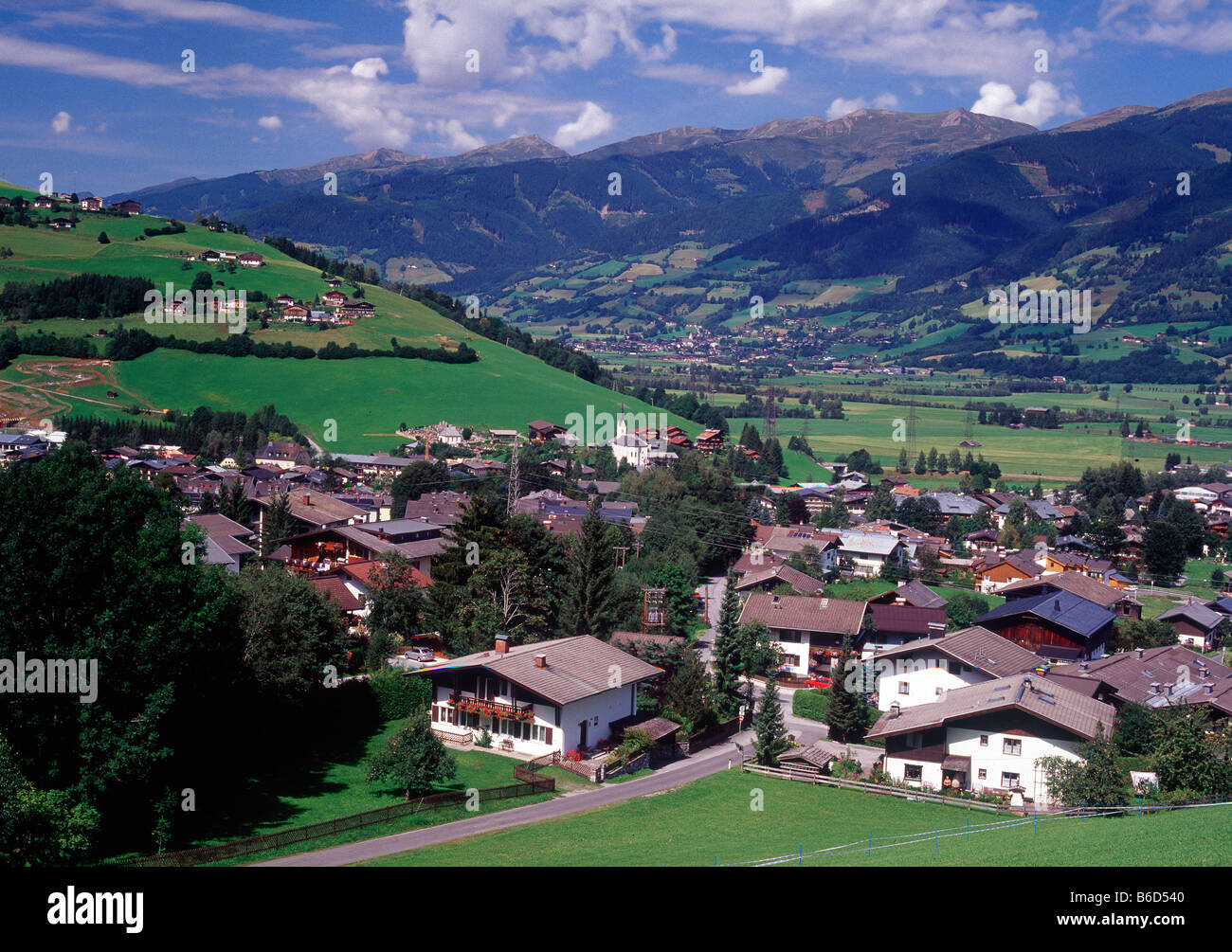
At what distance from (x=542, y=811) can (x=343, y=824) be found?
509cm

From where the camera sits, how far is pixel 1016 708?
28219 millimetres

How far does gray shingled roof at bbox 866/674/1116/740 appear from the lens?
28156mm

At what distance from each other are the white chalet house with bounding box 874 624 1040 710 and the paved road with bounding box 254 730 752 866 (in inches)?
267

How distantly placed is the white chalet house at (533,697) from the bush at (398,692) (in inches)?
9.7

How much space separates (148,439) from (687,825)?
77.3 m

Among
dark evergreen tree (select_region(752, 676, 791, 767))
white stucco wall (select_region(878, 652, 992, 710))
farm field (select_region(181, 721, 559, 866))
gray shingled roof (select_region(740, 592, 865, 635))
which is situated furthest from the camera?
gray shingled roof (select_region(740, 592, 865, 635))

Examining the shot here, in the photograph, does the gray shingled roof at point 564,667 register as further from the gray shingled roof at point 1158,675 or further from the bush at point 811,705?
the gray shingled roof at point 1158,675

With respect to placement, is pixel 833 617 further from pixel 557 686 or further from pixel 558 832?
pixel 558 832

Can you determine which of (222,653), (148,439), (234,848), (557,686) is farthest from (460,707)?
(148,439)

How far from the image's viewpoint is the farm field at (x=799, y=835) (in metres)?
14.7

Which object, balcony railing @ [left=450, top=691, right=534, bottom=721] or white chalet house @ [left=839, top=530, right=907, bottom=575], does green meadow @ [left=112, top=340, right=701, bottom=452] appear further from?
balcony railing @ [left=450, top=691, right=534, bottom=721]

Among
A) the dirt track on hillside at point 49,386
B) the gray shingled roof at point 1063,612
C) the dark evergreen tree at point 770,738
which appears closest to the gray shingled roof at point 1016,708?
the dark evergreen tree at point 770,738

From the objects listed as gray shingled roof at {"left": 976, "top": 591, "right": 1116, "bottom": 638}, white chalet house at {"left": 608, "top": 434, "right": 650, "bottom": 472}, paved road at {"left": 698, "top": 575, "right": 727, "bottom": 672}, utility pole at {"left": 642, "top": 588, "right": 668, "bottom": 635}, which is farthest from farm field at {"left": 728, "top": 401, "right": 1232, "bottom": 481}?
utility pole at {"left": 642, "top": 588, "right": 668, "bottom": 635}

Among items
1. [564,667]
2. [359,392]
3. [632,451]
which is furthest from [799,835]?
[359,392]
